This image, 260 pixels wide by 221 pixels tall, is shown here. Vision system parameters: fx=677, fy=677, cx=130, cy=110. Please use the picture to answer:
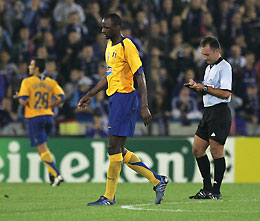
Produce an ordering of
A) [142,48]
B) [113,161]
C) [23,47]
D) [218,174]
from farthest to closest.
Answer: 1. [23,47]
2. [142,48]
3. [218,174]
4. [113,161]

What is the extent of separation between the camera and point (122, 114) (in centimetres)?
721

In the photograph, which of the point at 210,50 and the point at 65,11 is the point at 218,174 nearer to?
the point at 210,50

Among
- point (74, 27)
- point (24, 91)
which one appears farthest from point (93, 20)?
point (24, 91)

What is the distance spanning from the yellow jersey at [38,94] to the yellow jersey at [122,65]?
3897mm

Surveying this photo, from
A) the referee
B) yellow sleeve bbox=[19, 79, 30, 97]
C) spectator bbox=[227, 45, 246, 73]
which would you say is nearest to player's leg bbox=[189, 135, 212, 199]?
the referee

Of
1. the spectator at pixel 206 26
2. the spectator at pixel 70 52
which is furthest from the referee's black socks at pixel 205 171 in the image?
the spectator at pixel 206 26

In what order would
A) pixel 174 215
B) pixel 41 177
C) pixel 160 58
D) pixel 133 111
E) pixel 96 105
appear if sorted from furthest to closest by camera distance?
pixel 160 58, pixel 96 105, pixel 41 177, pixel 133 111, pixel 174 215

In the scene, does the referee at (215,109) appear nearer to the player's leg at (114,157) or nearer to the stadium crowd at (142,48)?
the player's leg at (114,157)

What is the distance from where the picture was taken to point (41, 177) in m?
12.2

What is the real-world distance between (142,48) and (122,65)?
22.4ft

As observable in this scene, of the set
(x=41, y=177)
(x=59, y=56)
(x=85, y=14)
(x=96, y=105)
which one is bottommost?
(x=41, y=177)

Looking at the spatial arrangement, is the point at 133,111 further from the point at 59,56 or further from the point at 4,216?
the point at 59,56

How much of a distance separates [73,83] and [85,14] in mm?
2317

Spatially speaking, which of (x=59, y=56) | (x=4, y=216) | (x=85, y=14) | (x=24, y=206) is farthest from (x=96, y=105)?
(x=4, y=216)
